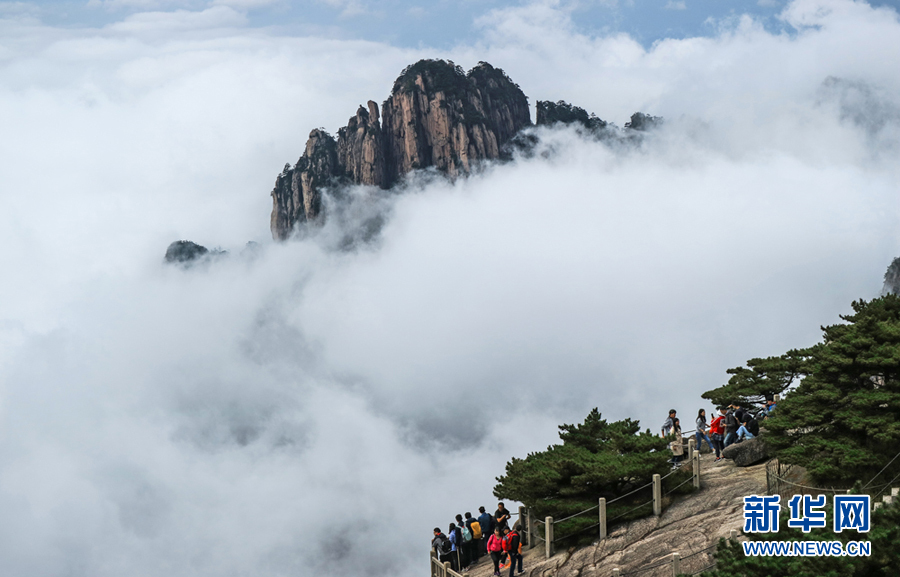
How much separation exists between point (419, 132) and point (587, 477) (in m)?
164

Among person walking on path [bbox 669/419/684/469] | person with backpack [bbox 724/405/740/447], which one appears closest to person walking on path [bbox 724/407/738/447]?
person with backpack [bbox 724/405/740/447]

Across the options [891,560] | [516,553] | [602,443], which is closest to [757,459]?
[602,443]

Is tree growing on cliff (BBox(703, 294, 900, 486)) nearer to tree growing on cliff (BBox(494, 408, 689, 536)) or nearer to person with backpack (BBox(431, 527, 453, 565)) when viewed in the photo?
tree growing on cliff (BBox(494, 408, 689, 536))

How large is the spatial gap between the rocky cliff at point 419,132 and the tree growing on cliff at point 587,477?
158304 mm

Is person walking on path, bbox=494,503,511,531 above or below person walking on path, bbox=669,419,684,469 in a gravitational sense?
below

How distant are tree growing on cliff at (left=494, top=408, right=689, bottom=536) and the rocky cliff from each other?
519ft

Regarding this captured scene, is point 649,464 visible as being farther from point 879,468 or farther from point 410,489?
point 410,489

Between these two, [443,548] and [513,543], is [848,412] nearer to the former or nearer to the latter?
[513,543]

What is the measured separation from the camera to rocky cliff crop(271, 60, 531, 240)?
179 m

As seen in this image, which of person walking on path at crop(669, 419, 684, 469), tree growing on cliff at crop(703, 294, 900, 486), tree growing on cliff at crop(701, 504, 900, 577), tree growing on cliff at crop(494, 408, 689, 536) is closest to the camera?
tree growing on cliff at crop(701, 504, 900, 577)

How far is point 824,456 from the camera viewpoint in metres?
19.6

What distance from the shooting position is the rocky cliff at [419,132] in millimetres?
179000

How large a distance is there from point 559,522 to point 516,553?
1.73 metres

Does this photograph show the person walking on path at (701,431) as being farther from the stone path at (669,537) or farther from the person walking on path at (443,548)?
the person walking on path at (443,548)
